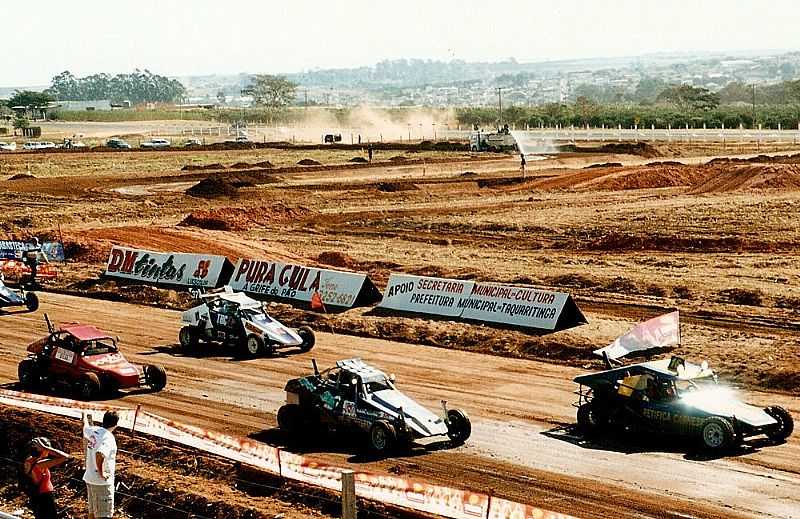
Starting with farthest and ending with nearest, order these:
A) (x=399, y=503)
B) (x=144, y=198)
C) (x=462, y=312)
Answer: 1. (x=144, y=198)
2. (x=462, y=312)
3. (x=399, y=503)

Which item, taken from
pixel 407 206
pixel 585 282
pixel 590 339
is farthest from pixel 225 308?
pixel 407 206

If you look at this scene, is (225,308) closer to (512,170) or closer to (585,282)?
Answer: (585,282)

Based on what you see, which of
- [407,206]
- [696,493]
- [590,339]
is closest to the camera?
[696,493]

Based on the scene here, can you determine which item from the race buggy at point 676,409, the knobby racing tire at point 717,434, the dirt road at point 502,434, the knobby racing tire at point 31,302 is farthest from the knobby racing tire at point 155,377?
the knobby racing tire at point 31,302

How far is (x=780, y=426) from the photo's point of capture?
66.5ft

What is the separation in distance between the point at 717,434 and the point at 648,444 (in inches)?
56.3

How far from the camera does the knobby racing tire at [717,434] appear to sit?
1972 cm

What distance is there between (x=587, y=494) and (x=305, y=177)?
2401 inches

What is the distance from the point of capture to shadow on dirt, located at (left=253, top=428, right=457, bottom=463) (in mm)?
20250

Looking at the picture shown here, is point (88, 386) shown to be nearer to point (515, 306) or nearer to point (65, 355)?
point (65, 355)

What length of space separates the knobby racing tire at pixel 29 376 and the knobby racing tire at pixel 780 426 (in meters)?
14.7

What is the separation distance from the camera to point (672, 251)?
4319 centimetres

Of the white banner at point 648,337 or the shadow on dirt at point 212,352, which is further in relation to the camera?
the shadow on dirt at point 212,352

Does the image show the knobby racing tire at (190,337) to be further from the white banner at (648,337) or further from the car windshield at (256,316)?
the white banner at (648,337)
